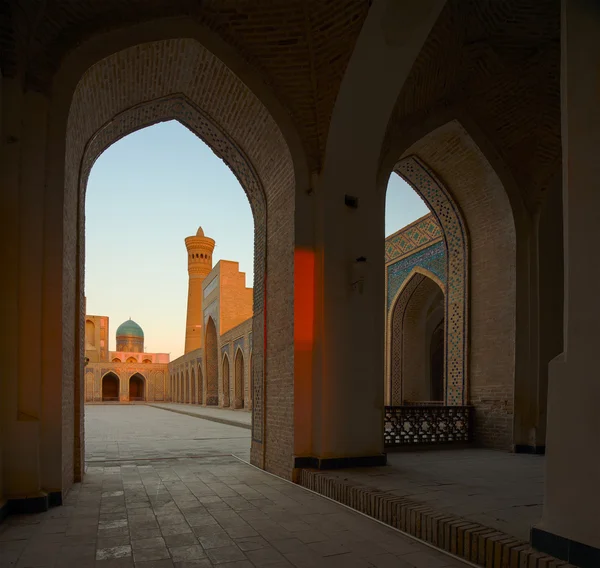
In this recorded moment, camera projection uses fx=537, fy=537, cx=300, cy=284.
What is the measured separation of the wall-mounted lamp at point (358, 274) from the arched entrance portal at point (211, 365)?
72.0 feet

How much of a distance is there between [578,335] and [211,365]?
25.6m

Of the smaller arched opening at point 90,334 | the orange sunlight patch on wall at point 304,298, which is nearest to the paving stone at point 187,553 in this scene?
the orange sunlight patch on wall at point 304,298

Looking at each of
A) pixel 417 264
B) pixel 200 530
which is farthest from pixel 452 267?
pixel 200 530

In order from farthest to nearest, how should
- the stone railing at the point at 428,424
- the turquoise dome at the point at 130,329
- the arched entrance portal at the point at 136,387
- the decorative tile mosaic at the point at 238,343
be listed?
the turquoise dome at the point at 130,329 < the arched entrance portal at the point at 136,387 < the decorative tile mosaic at the point at 238,343 < the stone railing at the point at 428,424

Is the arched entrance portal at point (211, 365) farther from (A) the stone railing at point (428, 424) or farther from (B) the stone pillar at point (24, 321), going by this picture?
(B) the stone pillar at point (24, 321)

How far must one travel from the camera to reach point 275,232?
652 cm

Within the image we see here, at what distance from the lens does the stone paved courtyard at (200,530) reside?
3096mm

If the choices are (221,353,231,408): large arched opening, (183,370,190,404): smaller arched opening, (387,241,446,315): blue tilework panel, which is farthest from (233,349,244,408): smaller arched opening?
(183,370,190,404): smaller arched opening

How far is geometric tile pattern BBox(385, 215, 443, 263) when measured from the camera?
11531mm

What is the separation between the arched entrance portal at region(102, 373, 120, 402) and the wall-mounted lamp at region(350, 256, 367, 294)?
133 feet

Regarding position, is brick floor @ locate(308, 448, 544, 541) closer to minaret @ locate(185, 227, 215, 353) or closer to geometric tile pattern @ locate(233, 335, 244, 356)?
geometric tile pattern @ locate(233, 335, 244, 356)

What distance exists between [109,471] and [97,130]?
12.7 feet

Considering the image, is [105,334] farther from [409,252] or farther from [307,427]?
[307,427]

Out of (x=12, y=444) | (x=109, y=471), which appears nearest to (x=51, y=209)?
(x=12, y=444)
